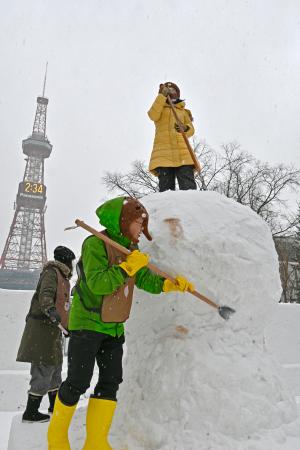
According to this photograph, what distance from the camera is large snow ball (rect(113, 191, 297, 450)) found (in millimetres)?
1958

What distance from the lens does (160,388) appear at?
211 cm

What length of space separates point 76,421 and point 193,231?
1.35 meters

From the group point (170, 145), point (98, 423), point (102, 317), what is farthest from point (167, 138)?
point (98, 423)

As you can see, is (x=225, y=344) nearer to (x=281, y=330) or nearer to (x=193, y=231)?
(x=193, y=231)

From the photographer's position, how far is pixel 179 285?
206cm

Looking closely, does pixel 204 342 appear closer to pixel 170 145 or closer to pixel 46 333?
pixel 46 333

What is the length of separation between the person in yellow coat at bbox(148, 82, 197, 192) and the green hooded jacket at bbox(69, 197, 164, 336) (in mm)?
1940

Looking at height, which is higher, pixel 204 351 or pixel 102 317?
pixel 102 317

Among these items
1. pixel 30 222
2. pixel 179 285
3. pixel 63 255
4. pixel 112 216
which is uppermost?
pixel 30 222

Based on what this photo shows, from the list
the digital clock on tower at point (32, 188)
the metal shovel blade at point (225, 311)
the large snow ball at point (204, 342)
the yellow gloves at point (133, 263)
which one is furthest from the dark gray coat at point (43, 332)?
the digital clock on tower at point (32, 188)

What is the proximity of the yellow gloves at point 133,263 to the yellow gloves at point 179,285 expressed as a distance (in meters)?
0.22

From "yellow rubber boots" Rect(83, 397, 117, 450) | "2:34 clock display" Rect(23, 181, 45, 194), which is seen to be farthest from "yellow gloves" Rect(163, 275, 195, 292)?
"2:34 clock display" Rect(23, 181, 45, 194)

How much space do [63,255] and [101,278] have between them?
141 cm

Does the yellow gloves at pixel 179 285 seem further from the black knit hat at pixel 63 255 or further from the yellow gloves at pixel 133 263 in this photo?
the black knit hat at pixel 63 255
